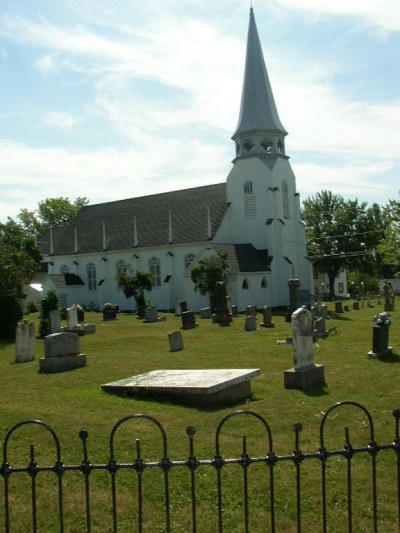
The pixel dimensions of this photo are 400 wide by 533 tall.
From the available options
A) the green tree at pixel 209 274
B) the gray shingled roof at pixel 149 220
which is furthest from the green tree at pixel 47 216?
the green tree at pixel 209 274

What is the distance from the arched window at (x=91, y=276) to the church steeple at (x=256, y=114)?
56.3ft

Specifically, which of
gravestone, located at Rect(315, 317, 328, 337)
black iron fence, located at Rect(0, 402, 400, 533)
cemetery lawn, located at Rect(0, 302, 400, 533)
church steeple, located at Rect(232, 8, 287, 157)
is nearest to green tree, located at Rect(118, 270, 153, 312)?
church steeple, located at Rect(232, 8, 287, 157)

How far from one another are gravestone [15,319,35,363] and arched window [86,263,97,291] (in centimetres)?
3576

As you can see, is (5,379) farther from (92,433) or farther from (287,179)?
(287,179)

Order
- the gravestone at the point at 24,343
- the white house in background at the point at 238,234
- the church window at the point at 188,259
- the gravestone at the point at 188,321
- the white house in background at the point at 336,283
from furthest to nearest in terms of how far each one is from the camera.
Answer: the white house in background at the point at 336,283
the church window at the point at 188,259
the white house in background at the point at 238,234
the gravestone at the point at 188,321
the gravestone at the point at 24,343

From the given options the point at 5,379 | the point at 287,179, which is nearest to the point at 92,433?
the point at 5,379

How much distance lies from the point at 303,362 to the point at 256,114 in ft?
125

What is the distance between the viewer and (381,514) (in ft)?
20.4

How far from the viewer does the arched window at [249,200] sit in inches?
1858

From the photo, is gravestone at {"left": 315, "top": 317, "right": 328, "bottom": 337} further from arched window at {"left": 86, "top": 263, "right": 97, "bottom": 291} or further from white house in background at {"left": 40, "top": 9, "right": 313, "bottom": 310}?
arched window at {"left": 86, "top": 263, "right": 97, "bottom": 291}

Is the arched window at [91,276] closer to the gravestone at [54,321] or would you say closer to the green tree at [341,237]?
the green tree at [341,237]

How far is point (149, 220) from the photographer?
53312 mm

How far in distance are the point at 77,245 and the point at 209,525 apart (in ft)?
171

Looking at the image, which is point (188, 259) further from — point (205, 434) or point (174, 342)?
point (205, 434)
